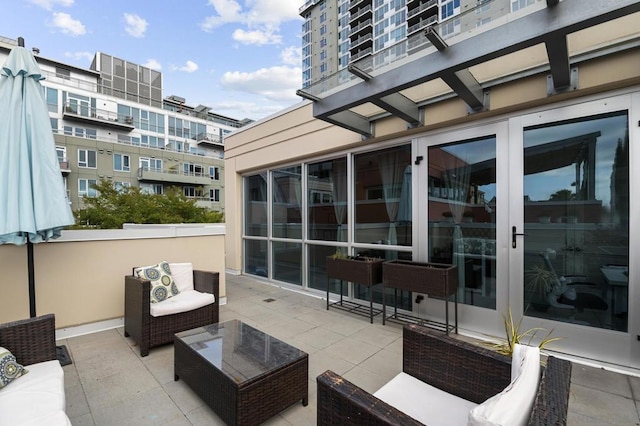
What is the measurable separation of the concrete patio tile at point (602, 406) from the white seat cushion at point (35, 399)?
3.02 metres

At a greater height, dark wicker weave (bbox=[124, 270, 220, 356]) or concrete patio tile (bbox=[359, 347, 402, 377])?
dark wicker weave (bbox=[124, 270, 220, 356])

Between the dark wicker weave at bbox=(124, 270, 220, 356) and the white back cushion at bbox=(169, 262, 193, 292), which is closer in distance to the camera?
the dark wicker weave at bbox=(124, 270, 220, 356)

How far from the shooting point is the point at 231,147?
6.89 metres

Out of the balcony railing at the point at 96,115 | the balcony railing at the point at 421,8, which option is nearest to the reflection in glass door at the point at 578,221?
the balcony railing at the point at 421,8

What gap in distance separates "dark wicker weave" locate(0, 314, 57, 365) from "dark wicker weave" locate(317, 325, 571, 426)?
190 cm

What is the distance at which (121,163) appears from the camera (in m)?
19.1

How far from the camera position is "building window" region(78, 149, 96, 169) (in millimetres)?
17562

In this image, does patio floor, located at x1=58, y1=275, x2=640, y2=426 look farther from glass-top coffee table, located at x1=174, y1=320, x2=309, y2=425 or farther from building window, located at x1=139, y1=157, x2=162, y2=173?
building window, located at x1=139, y1=157, x2=162, y2=173

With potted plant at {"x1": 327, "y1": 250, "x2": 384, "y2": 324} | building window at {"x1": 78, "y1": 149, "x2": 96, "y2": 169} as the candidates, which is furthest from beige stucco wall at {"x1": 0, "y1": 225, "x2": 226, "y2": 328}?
building window at {"x1": 78, "y1": 149, "x2": 96, "y2": 169}

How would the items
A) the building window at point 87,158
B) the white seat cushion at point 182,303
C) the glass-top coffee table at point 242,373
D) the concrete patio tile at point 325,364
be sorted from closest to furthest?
the glass-top coffee table at point 242,373, the concrete patio tile at point 325,364, the white seat cushion at point 182,303, the building window at point 87,158

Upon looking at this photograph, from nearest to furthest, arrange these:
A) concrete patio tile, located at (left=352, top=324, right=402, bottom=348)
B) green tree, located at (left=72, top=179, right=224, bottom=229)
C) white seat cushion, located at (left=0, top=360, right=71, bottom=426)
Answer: white seat cushion, located at (left=0, top=360, right=71, bottom=426) < concrete patio tile, located at (left=352, top=324, right=402, bottom=348) < green tree, located at (left=72, top=179, right=224, bottom=229)

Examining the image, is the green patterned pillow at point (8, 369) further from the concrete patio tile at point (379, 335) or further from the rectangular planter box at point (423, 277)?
the rectangular planter box at point (423, 277)

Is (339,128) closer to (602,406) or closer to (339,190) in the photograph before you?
(339,190)

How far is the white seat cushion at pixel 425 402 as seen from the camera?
54.6 inches
